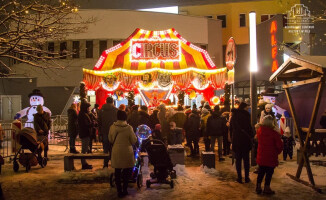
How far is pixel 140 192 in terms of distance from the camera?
7.41 meters

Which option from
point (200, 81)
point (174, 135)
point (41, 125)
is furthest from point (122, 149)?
point (200, 81)

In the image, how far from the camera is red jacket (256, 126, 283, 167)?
6.88 meters

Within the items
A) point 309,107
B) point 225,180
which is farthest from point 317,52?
point 225,180

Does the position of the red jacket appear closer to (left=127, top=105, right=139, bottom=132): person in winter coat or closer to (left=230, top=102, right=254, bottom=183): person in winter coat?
(left=230, top=102, right=254, bottom=183): person in winter coat

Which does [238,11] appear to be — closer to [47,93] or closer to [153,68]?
[153,68]

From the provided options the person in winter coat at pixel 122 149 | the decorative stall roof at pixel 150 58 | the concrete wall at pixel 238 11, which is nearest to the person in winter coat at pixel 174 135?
the person in winter coat at pixel 122 149

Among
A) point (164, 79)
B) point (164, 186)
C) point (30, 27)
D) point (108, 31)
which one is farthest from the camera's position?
point (108, 31)

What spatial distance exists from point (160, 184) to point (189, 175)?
3.78 feet

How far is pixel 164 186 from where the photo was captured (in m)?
7.87

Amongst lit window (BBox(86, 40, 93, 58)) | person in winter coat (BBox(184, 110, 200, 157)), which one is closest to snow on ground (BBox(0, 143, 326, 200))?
person in winter coat (BBox(184, 110, 200, 157))

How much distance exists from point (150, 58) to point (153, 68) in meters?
0.87

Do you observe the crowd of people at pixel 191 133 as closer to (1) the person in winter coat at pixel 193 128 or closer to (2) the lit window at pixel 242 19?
(1) the person in winter coat at pixel 193 128

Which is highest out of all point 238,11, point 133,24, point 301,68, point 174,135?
point 238,11

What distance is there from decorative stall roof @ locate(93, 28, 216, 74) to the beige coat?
12.0 meters
